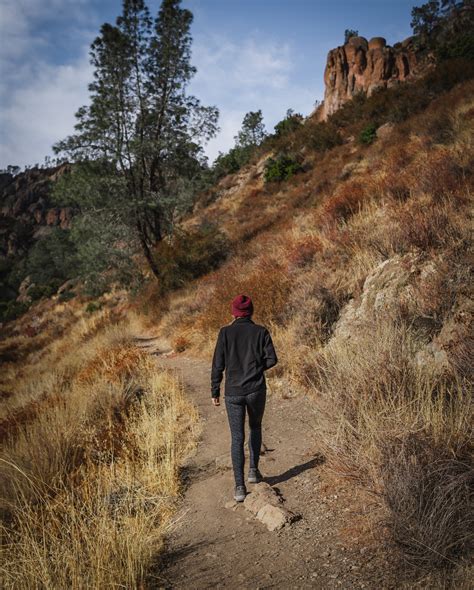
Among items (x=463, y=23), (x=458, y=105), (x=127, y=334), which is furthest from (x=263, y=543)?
(x=463, y=23)

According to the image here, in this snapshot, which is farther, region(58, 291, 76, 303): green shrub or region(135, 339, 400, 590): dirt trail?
region(58, 291, 76, 303): green shrub

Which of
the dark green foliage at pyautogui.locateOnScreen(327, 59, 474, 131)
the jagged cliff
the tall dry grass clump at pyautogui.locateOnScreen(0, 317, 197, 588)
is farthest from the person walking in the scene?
the jagged cliff

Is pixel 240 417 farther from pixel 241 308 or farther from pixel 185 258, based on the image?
pixel 185 258

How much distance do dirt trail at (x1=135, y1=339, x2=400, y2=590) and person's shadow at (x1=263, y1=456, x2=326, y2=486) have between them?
1 centimetres

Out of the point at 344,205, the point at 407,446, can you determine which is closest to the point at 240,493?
the point at 407,446

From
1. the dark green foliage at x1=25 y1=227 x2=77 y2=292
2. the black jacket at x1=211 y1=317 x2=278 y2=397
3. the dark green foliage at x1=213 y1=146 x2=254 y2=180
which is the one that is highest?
the dark green foliage at x1=213 y1=146 x2=254 y2=180

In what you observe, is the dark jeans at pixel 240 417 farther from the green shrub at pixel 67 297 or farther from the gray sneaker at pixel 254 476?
the green shrub at pixel 67 297

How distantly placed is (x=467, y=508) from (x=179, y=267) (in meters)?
13.9

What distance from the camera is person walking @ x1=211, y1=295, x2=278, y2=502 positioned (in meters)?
3.54

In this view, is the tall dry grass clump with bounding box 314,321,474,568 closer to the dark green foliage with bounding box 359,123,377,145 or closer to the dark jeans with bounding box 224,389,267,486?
the dark jeans with bounding box 224,389,267,486

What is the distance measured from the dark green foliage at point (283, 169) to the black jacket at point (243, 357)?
21900 millimetres

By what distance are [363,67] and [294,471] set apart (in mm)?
43102

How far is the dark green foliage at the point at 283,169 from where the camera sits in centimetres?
2422

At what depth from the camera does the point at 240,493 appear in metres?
3.48
